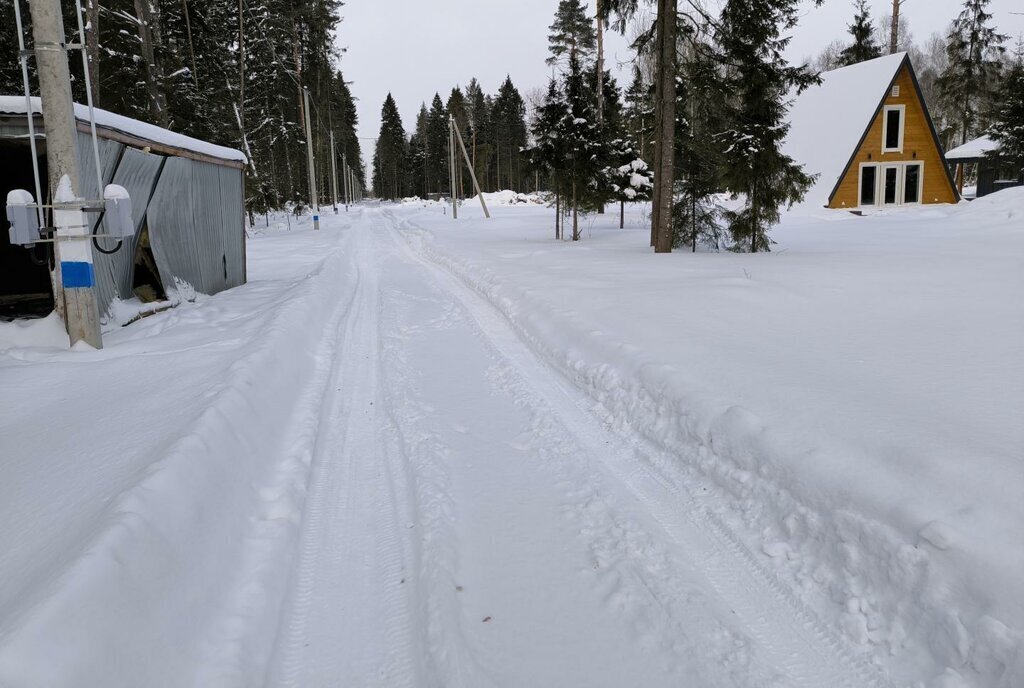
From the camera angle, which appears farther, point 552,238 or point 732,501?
point 552,238

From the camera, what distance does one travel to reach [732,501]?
378cm

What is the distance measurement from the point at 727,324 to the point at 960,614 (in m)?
5.09

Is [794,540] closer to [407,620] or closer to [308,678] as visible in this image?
[407,620]

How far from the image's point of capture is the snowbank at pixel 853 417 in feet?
8.73

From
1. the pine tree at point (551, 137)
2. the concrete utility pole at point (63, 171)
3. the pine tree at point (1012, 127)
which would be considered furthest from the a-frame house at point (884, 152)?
the concrete utility pole at point (63, 171)

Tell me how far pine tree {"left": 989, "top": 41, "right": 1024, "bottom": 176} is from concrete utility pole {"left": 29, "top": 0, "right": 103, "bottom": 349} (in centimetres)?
3521

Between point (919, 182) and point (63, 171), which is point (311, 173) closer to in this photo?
point (63, 171)

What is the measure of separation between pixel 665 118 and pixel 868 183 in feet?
64.3

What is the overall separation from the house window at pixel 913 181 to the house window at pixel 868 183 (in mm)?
1337

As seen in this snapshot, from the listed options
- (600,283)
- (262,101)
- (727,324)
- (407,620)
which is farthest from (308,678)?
(262,101)

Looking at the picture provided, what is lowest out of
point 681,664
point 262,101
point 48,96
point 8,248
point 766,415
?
point 681,664

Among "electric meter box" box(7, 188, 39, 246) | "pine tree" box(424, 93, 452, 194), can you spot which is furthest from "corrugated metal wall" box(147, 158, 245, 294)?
"pine tree" box(424, 93, 452, 194)

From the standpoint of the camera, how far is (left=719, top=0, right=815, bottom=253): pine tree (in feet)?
50.6

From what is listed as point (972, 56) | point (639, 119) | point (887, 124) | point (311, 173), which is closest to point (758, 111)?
point (639, 119)
